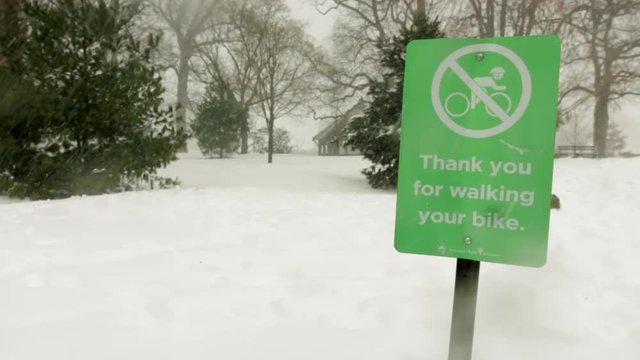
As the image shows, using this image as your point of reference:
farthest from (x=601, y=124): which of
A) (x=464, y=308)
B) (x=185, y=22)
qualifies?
(x=185, y=22)

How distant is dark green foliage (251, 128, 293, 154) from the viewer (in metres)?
34.9

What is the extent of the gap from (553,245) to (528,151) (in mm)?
3041

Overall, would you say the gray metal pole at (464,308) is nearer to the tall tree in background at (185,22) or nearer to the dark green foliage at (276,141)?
the tall tree in background at (185,22)

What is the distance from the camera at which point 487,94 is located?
1.72 meters

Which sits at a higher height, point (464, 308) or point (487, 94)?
point (487, 94)

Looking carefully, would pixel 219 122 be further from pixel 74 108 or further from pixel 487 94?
pixel 487 94

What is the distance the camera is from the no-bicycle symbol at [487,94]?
170 centimetres

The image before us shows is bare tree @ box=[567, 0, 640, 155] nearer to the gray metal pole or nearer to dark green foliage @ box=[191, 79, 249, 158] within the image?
dark green foliage @ box=[191, 79, 249, 158]

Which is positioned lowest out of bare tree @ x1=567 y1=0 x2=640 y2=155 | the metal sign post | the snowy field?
the snowy field

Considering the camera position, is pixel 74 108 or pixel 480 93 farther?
pixel 74 108

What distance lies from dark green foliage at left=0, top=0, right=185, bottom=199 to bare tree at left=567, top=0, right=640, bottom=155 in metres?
16.1

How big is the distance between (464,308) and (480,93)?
90 cm

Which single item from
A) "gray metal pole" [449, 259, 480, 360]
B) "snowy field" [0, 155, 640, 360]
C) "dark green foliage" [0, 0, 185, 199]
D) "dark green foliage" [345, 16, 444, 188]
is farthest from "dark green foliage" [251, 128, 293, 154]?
"gray metal pole" [449, 259, 480, 360]

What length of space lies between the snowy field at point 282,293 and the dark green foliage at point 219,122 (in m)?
18.0
